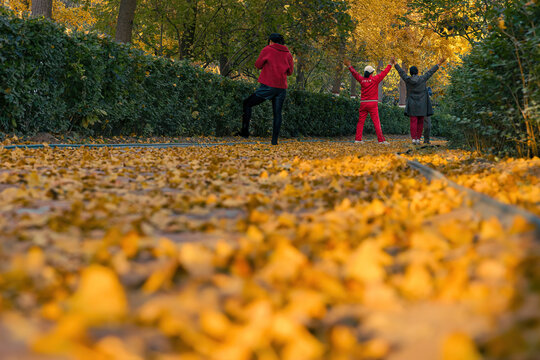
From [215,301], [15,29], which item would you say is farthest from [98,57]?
[215,301]

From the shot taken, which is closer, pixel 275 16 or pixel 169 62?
pixel 169 62

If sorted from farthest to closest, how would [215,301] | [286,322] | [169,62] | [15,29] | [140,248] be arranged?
[169,62], [15,29], [140,248], [215,301], [286,322]

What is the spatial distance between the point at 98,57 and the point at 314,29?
10.3 metres

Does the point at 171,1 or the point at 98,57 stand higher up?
the point at 171,1

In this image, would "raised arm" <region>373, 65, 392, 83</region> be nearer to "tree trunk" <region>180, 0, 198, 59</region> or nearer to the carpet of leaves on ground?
the carpet of leaves on ground

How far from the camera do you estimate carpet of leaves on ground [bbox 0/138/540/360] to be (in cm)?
133

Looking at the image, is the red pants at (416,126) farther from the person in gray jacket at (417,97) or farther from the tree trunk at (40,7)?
the tree trunk at (40,7)

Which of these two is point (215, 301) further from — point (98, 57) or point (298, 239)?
point (98, 57)

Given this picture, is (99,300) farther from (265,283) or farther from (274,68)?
(274,68)

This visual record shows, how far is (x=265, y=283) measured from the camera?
182 centimetres

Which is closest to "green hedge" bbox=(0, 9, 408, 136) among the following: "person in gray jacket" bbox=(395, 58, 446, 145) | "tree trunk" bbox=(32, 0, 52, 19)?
"tree trunk" bbox=(32, 0, 52, 19)

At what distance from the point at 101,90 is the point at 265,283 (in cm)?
991

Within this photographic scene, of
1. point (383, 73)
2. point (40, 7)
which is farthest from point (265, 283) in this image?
point (40, 7)

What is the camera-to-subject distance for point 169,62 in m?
12.7
